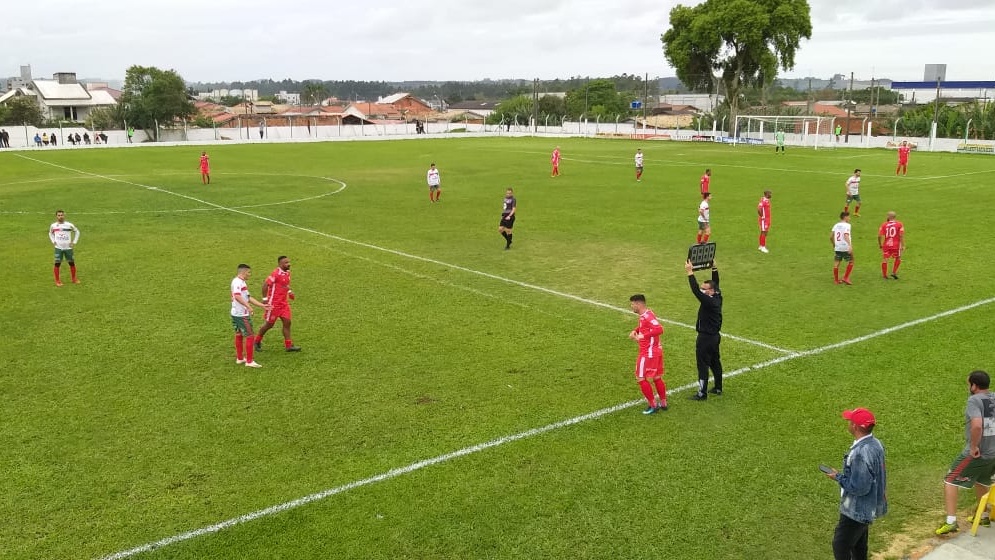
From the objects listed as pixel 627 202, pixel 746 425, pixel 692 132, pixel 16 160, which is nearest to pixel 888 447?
pixel 746 425

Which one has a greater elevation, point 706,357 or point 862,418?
point 862,418

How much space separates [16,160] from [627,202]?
50393 mm

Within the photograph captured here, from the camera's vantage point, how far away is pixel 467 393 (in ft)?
38.1

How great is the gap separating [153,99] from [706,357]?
312ft

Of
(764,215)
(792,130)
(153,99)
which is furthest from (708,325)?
(153,99)

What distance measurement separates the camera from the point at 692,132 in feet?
287

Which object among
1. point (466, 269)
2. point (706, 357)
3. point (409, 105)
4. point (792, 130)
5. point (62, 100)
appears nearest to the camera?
point (706, 357)

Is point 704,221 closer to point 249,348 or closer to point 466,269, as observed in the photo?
point 466,269

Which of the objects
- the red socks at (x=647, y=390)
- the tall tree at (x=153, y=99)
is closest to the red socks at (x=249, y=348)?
the red socks at (x=647, y=390)

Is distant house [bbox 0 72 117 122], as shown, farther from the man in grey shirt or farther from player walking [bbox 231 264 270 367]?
the man in grey shirt

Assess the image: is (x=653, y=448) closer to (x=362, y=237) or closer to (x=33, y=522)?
(x=33, y=522)

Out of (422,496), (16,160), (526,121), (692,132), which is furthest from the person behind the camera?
(526,121)

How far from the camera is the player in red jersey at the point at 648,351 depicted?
34.2 feet

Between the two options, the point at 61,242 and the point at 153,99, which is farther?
the point at 153,99
